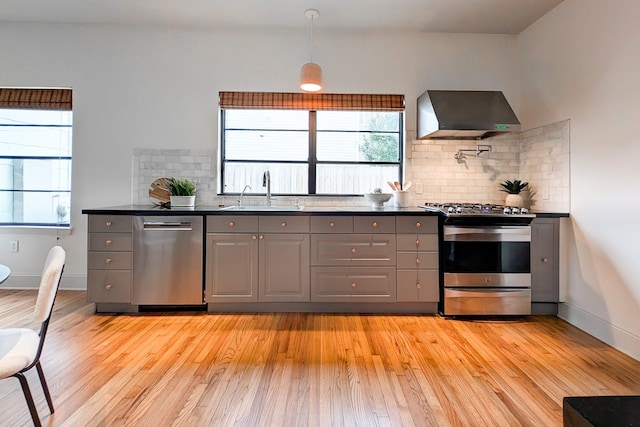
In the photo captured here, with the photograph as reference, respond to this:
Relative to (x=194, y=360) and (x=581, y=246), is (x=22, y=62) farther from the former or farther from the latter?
(x=581, y=246)

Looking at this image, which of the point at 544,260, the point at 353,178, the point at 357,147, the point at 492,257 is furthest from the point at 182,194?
the point at 544,260

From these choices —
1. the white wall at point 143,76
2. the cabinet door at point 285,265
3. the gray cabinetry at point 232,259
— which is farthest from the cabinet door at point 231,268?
the white wall at point 143,76

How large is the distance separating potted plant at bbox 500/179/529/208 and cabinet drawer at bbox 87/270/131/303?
3.60 metres

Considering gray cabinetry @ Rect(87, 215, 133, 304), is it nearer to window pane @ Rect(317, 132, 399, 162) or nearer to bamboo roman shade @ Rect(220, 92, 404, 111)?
bamboo roman shade @ Rect(220, 92, 404, 111)

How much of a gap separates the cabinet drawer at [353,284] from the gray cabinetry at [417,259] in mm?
97

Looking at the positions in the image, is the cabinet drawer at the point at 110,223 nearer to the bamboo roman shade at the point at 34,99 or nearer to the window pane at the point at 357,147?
the bamboo roman shade at the point at 34,99

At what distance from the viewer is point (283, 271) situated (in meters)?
3.10

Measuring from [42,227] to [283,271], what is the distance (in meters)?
2.68

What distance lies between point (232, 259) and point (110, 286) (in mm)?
1060

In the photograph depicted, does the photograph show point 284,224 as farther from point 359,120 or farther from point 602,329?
point 602,329

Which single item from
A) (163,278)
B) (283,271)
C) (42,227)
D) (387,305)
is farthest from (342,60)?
(42,227)

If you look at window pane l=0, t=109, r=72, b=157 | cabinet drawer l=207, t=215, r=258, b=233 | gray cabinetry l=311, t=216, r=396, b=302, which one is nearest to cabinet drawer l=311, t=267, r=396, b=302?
gray cabinetry l=311, t=216, r=396, b=302

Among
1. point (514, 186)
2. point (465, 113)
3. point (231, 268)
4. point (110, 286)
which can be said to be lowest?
point (110, 286)

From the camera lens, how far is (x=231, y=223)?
10.1ft
